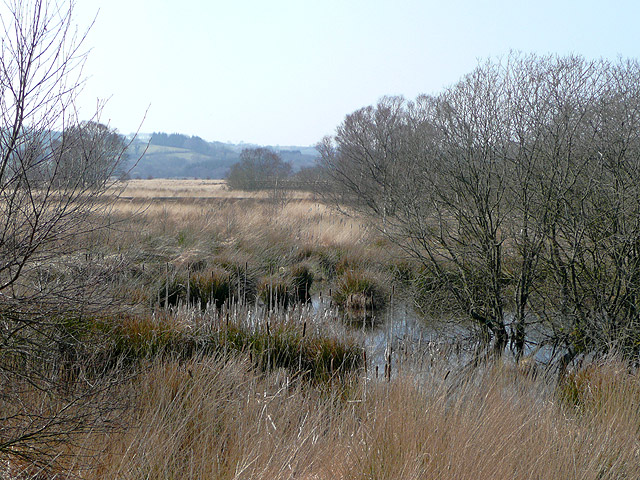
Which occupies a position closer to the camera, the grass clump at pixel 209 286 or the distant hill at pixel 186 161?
the grass clump at pixel 209 286

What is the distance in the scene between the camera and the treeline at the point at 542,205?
5.60m

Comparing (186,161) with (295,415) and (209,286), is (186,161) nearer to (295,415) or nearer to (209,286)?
(209,286)

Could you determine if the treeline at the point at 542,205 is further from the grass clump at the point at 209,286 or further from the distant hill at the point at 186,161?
the distant hill at the point at 186,161

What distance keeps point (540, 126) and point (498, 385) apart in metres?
3.29

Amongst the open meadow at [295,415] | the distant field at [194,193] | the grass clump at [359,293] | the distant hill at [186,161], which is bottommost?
the grass clump at [359,293]

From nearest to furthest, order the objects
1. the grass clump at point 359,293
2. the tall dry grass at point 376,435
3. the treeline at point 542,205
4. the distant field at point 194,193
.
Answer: the tall dry grass at point 376,435 < the treeline at point 542,205 < the grass clump at point 359,293 < the distant field at point 194,193

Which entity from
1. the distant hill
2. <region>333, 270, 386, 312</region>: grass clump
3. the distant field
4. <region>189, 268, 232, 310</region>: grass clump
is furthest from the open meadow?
the distant hill

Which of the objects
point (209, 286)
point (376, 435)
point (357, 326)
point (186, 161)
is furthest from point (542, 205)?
point (186, 161)

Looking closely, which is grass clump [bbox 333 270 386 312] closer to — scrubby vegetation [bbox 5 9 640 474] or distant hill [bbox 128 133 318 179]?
scrubby vegetation [bbox 5 9 640 474]

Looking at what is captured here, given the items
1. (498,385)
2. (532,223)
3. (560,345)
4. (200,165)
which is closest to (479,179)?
(532,223)

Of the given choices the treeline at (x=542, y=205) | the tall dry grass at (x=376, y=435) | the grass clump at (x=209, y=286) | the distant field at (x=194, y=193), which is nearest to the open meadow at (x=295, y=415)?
the tall dry grass at (x=376, y=435)

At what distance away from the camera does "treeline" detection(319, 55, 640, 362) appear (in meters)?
5.60

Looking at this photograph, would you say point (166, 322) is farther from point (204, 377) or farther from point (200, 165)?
point (200, 165)

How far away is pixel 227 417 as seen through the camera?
3400mm
